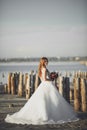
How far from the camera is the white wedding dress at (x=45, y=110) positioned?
1227cm

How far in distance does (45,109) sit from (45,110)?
44 millimetres

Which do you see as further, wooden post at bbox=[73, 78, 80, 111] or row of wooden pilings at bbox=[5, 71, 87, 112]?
wooden post at bbox=[73, 78, 80, 111]

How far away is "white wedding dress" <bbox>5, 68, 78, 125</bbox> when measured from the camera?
12273 millimetres

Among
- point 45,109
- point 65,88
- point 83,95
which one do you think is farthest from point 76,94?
point 45,109

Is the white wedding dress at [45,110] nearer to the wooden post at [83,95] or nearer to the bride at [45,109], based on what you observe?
the bride at [45,109]

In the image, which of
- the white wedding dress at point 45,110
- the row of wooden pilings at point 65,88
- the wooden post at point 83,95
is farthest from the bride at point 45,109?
the row of wooden pilings at point 65,88

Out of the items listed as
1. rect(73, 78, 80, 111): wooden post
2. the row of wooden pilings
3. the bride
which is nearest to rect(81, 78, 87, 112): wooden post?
the row of wooden pilings

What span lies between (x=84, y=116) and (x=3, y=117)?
10.1ft

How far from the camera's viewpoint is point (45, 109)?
40.8ft

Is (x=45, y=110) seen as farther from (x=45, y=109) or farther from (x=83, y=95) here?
(x=83, y=95)

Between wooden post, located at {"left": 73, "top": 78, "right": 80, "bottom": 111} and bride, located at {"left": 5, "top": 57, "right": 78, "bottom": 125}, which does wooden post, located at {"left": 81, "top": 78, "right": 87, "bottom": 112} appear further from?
bride, located at {"left": 5, "top": 57, "right": 78, "bottom": 125}

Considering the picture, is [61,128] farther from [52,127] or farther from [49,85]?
[49,85]

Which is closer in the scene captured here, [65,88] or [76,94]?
[76,94]

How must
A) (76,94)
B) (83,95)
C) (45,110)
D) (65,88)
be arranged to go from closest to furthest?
(45,110), (83,95), (76,94), (65,88)
